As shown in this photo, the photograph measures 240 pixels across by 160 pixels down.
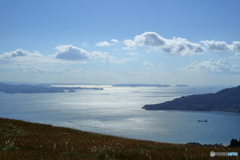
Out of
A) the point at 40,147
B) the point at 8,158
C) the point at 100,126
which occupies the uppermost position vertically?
the point at 8,158

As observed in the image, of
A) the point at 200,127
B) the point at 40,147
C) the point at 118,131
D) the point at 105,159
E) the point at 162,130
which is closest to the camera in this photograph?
the point at 105,159

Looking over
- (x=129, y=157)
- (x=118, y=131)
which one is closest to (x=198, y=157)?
(x=129, y=157)

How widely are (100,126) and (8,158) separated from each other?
150236mm

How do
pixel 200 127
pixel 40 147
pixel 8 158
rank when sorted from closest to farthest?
pixel 8 158, pixel 40 147, pixel 200 127

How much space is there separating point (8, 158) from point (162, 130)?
14861cm

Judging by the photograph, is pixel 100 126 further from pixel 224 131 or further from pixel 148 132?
pixel 224 131

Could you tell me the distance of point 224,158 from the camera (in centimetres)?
1105

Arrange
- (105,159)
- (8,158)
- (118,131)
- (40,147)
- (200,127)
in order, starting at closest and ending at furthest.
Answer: (8,158)
(105,159)
(40,147)
(118,131)
(200,127)

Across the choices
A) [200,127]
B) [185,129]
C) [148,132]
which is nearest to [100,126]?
[148,132]

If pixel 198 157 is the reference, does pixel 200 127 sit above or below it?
below

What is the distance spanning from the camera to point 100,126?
511ft

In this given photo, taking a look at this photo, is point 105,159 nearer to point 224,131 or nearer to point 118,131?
point 118,131

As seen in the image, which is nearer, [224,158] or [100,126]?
[224,158]

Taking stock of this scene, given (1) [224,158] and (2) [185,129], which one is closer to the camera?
(1) [224,158]
